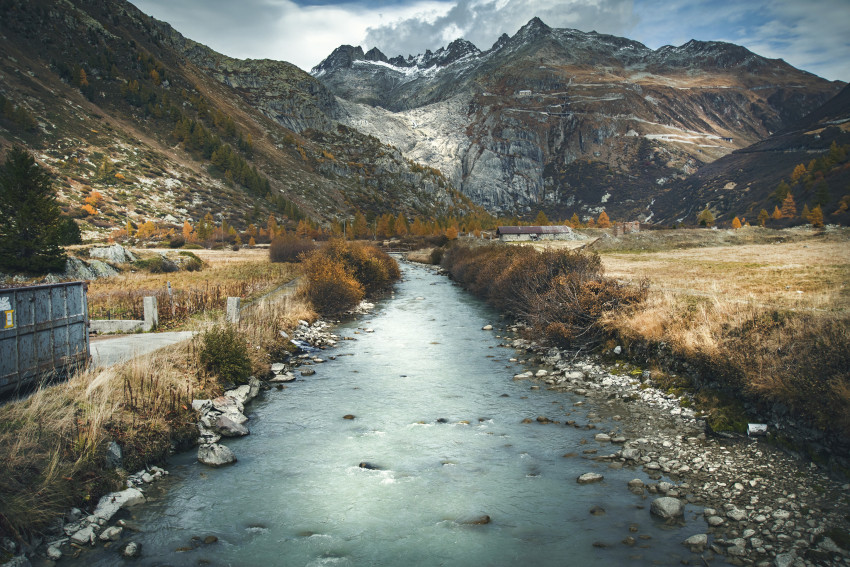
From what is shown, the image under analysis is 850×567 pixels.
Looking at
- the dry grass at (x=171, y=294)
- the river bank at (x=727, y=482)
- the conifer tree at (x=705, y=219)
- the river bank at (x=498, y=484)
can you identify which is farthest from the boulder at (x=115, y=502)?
the conifer tree at (x=705, y=219)

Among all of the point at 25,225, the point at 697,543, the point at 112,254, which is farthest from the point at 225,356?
the point at 112,254

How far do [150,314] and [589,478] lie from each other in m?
20.6

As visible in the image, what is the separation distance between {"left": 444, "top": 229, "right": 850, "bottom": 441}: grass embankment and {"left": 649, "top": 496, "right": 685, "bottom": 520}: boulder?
446cm

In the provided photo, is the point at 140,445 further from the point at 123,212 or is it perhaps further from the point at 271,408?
the point at 123,212

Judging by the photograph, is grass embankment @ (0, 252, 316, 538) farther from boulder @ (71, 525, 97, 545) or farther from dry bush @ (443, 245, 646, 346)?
dry bush @ (443, 245, 646, 346)

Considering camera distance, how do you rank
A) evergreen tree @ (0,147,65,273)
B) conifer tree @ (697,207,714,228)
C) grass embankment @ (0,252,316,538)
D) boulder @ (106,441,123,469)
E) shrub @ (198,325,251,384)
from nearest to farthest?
grass embankment @ (0,252,316,538) < boulder @ (106,441,123,469) < shrub @ (198,325,251,384) < evergreen tree @ (0,147,65,273) < conifer tree @ (697,207,714,228)

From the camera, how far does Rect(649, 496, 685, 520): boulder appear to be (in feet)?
31.6

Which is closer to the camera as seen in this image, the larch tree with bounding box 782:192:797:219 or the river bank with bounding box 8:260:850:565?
the river bank with bounding box 8:260:850:565

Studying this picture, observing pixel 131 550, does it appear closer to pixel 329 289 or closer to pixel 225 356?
pixel 225 356

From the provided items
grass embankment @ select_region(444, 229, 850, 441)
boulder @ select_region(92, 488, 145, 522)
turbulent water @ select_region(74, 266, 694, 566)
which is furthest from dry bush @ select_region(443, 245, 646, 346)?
boulder @ select_region(92, 488, 145, 522)

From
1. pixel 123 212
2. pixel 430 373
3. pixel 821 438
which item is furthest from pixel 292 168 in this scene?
pixel 821 438

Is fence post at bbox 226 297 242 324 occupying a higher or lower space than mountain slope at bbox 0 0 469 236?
lower

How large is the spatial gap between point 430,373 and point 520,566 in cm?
1298

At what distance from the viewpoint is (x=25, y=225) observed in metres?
34.8
